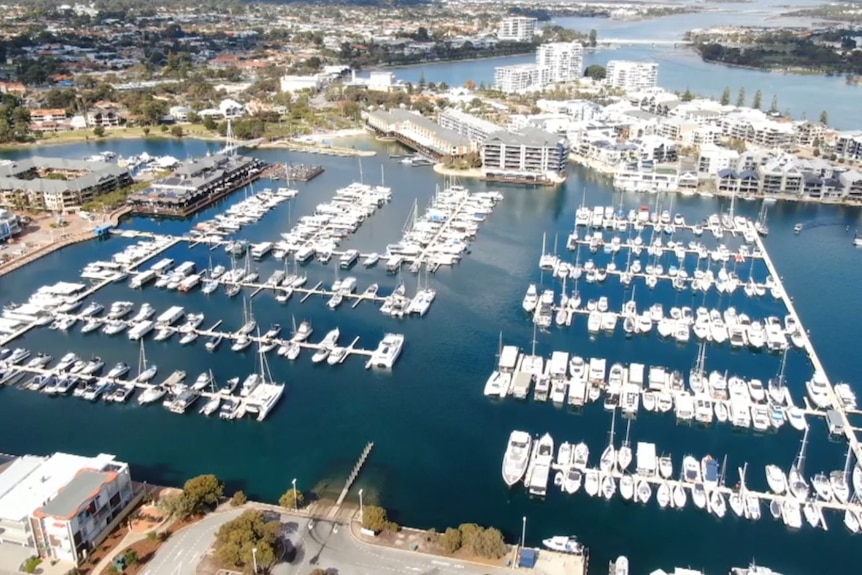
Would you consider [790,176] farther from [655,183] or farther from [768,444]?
[768,444]

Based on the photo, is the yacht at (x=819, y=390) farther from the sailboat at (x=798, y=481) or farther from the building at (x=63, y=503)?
the building at (x=63, y=503)

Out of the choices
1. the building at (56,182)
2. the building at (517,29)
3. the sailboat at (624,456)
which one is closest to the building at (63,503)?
the sailboat at (624,456)

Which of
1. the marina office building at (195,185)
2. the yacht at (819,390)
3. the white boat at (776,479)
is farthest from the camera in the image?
the marina office building at (195,185)

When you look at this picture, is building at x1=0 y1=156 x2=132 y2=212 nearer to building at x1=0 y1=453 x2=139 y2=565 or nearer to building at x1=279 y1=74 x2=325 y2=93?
building at x1=0 y1=453 x2=139 y2=565

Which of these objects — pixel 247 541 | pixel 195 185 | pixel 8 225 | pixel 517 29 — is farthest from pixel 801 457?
pixel 517 29

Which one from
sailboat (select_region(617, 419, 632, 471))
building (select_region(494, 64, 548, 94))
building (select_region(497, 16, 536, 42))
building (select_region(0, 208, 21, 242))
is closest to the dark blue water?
sailboat (select_region(617, 419, 632, 471))

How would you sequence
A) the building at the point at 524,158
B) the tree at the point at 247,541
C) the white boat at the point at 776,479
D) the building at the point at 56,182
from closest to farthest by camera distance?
the tree at the point at 247,541 < the white boat at the point at 776,479 < the building at the point at 56,182 < the building at the point at 524,158

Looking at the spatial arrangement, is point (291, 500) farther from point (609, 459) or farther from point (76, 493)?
point (609, 459)
